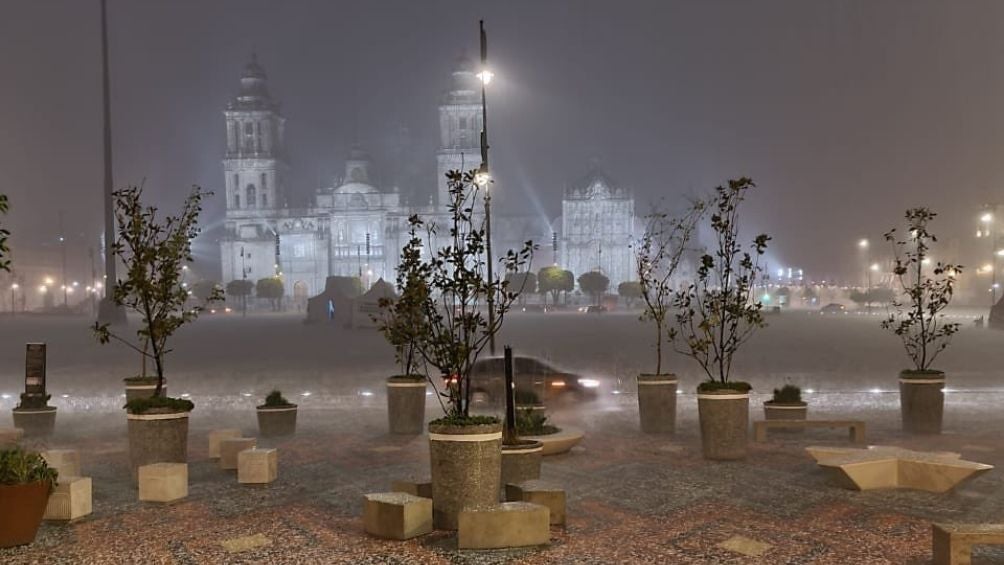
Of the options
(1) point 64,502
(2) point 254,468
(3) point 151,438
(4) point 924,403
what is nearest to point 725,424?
(4) point 924,403

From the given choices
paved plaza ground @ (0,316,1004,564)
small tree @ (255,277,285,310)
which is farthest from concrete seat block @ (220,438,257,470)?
small tree @ (255,277,285,310)

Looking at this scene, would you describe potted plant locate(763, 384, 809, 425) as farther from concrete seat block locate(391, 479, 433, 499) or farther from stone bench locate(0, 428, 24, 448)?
stone bench locate(0, 428, 24, 448)

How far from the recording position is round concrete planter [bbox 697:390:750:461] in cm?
1245

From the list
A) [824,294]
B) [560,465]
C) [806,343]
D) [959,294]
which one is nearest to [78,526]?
[560,465]

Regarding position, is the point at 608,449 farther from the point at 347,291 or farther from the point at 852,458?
the point at 347,291

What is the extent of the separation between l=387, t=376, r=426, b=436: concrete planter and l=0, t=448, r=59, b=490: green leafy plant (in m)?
7.72

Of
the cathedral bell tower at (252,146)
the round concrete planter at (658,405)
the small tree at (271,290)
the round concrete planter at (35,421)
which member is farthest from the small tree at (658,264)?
the cathedral bell tower at (252,146)

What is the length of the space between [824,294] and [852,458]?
398 feet

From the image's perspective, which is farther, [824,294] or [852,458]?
[824,294]

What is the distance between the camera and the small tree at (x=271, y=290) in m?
113

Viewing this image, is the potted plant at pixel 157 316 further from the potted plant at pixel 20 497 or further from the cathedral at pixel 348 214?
the cathedral at pixel 348 214

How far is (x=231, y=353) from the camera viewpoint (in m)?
34.1

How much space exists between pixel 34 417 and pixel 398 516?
10.9 m

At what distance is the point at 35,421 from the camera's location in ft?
53.8
